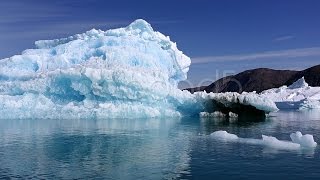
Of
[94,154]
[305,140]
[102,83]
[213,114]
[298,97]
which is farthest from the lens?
[298,97]

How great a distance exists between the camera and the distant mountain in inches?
5138

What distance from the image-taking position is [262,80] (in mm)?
147625

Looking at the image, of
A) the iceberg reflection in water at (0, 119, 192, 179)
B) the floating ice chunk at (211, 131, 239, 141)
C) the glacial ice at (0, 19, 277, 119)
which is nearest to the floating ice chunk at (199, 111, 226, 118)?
the glacial ice at (0, 19, 277, 119)

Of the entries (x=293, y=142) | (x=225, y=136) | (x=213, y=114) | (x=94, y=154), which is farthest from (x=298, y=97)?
(x=94, y=154)

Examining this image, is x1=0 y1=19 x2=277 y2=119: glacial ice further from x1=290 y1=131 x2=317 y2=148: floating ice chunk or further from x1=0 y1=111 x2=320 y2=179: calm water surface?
x1=290 y1=131 x2=317 y2=148: floating ice chunk

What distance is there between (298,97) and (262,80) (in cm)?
7461

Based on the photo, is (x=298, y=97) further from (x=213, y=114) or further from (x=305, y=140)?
(x=305, y=140)

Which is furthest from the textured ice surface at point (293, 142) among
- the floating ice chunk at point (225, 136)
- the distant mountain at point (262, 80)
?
the distant mountain at point (262, 80)

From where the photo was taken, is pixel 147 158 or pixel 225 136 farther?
pixel 225 136

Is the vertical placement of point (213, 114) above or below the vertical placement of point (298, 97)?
below

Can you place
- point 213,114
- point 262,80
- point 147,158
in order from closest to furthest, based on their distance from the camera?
1. point 147,158
2. point 213,114
3. point 262,80

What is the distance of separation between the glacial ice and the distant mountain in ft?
277

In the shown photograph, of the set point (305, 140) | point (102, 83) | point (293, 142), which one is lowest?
point (293, 142)

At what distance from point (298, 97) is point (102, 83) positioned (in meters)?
46.0
